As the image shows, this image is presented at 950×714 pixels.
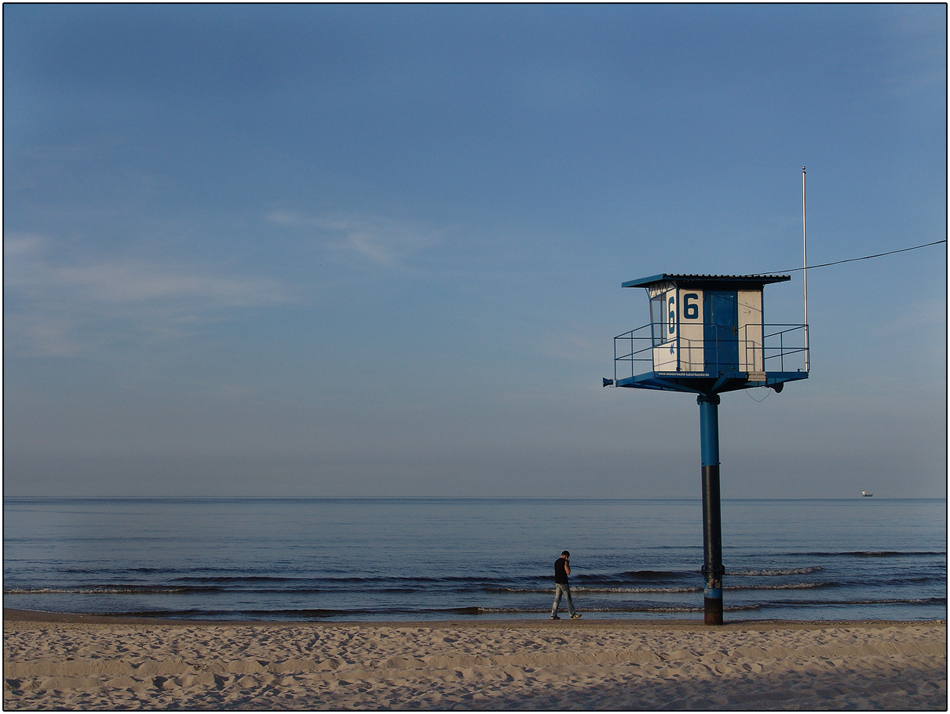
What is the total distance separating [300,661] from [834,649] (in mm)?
8365

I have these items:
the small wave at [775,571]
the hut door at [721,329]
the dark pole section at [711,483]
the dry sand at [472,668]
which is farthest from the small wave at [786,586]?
the hut door at [721,329]

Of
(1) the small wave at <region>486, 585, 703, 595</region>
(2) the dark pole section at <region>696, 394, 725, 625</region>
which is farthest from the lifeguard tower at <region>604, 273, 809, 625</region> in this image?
(1) the small wave at <region>486, 585, 703, 595</region>

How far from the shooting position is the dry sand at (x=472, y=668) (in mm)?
9539

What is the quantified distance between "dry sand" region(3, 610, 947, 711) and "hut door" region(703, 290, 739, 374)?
16.3 feet

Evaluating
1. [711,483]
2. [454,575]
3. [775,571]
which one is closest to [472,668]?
[711,483]

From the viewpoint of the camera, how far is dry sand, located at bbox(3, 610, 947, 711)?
376 inches

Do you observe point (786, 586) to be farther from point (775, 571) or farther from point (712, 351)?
point (712, 351)

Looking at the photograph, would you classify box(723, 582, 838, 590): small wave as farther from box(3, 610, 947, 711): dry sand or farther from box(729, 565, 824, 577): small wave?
box(3, 610, 947, 711): dry sand

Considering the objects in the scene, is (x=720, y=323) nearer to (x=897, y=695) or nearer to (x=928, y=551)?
(x=897, y=695)


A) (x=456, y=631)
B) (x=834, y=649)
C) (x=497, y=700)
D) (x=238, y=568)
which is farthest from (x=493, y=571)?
(x=497, y=700)

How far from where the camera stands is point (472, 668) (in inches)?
448

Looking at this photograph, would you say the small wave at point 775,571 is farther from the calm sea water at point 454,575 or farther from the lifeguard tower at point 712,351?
the lifeguard tower at point 712,351

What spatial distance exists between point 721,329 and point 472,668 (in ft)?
25.6

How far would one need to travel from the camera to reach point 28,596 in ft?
86.2
